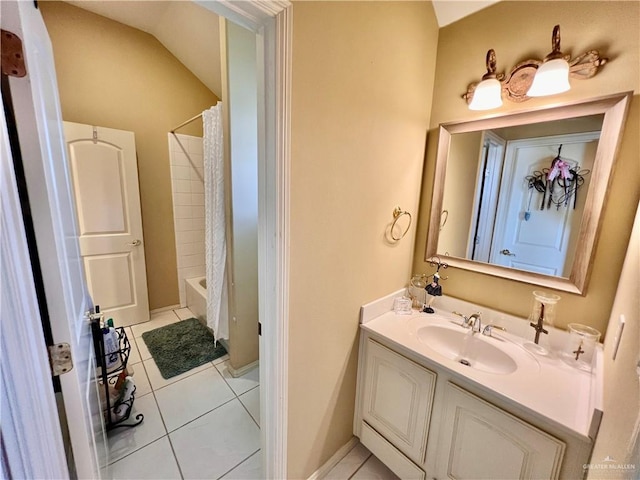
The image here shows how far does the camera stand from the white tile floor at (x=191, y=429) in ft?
4.51

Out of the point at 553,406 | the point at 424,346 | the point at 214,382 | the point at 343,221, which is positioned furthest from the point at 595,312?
the point at 214,382

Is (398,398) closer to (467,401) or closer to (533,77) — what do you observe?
(467,401)

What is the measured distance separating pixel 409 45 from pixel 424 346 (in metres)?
1.53

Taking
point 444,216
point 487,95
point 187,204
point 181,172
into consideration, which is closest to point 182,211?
point 187,204

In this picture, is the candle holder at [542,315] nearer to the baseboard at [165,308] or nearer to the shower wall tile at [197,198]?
the shower wall tile at [197,198]

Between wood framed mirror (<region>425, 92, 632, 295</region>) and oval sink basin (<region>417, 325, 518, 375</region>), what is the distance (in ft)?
1.24

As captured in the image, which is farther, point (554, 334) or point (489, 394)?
point (554, 334)

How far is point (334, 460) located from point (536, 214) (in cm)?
172

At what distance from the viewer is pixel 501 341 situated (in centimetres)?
129

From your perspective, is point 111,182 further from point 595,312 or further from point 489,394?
point 595,312

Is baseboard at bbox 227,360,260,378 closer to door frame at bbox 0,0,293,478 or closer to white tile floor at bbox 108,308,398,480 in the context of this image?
white tile floor at bbox 108,308,398,480

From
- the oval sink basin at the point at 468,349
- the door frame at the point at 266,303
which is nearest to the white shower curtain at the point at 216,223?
the door frame at the point at 266,303

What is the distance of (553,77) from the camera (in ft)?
3.53

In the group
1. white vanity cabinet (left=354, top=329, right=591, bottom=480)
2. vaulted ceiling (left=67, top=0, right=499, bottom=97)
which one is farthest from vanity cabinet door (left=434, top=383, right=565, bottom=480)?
vaulted ceiling (left=67, top=0, right=499, bottom=97)
